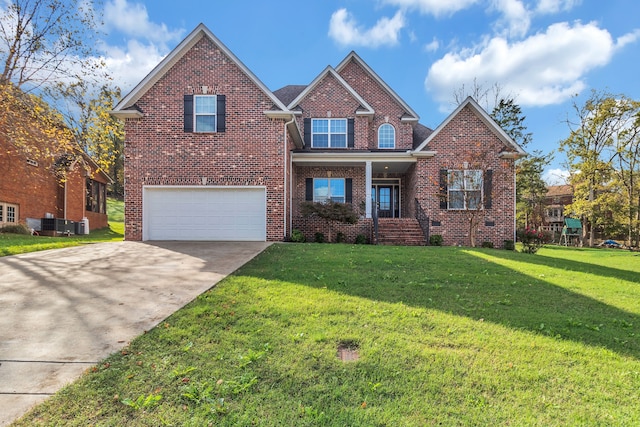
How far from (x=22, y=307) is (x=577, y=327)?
7384 millimetres

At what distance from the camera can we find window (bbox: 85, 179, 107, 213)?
26.3 m

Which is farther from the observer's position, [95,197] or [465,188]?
[95,197]

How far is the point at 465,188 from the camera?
14.5m

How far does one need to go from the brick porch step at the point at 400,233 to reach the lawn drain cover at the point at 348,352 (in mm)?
10871

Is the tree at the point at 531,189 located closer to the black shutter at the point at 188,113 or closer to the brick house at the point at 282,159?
the brick house at the point at 282,159

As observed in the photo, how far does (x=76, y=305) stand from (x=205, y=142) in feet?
29.0

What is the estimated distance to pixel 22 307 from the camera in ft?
15.2

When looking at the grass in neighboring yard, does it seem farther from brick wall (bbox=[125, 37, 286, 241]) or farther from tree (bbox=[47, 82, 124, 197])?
tree (bbox=[47, 82, 124, 197])

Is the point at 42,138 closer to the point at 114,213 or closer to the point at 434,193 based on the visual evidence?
the point at 434,193

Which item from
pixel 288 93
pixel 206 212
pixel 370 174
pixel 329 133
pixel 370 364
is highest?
pixel 288 93

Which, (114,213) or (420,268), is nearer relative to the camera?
(420,268)

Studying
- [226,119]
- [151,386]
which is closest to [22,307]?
[151,386]

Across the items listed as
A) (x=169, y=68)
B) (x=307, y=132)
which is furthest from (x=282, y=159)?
(x=169, y=68)

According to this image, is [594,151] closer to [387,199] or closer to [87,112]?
[387,199]
